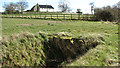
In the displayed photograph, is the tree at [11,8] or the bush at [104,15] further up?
the tree at [11,8]

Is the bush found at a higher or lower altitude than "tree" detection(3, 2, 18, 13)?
lower

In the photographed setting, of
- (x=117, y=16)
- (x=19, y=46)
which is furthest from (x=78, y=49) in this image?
(x=117, y=16)

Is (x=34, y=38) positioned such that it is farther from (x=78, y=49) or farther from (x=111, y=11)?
(x=111, y=11)

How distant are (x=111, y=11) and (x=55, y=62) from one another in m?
23.2

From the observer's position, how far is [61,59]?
36.6 feet

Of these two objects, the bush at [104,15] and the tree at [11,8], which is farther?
the tree at [11,8]

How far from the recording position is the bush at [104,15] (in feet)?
97.8

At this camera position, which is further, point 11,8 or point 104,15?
point 11,8

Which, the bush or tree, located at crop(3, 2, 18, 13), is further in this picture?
tree, located at crop(3, 2, 18, 13)

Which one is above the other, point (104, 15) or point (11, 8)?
point (11, 8)

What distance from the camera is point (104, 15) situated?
3025 centimetres

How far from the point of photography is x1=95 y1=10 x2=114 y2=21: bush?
2980cm

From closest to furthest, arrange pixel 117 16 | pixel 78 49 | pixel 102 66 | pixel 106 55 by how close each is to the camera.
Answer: pixel 102 66 → pixel 106 55 → pixel 78 49 → pixel 117 16

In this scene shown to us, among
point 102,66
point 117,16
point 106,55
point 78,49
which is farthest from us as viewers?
point 117,16
